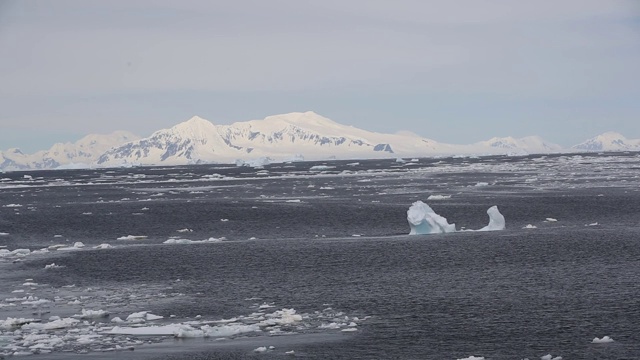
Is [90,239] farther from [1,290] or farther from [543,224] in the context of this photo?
[543,224]

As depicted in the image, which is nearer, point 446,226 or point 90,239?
point 446,226

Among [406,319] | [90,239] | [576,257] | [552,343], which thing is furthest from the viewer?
[90,239]

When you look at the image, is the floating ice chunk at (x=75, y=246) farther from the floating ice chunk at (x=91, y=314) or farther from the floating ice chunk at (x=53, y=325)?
the floating ice chunk at (x=53, y=325)

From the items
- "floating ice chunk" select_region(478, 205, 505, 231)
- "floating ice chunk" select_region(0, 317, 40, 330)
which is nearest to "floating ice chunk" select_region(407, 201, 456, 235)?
"floating ice chunk" select_region(478, 205, 505, 231)

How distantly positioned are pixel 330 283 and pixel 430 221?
15.4m

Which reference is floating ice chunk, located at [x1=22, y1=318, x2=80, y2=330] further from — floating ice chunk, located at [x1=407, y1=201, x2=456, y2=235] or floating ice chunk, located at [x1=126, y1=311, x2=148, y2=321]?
floating ice chunk, located at [x1=407, y1=201, x2=456, y2=235]

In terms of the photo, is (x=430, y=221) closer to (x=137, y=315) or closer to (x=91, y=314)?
(x=137, y=315)

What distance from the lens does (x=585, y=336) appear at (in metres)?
22.7

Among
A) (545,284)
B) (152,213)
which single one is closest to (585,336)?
(545,284)

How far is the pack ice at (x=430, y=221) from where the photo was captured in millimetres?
46094

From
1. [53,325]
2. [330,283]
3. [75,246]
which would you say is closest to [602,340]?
[330,283]

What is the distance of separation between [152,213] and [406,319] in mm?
42239

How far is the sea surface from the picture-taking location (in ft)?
74.5

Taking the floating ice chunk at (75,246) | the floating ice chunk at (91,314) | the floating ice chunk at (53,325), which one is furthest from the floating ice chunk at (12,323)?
the floating ice chunk at (75,246)
